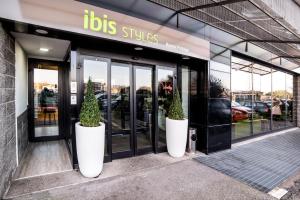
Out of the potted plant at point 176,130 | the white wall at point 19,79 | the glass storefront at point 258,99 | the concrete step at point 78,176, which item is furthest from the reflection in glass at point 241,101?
the white wall at point 19,79

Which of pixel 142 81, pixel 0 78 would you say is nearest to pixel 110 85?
pixel 142 81

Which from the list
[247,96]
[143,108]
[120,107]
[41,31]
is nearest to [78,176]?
[120,107]

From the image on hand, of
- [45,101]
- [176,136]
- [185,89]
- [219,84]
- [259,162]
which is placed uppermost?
[219,84]

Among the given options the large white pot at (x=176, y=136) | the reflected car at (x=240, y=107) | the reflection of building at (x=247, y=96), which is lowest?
the large white pot at (x=176, y=136)

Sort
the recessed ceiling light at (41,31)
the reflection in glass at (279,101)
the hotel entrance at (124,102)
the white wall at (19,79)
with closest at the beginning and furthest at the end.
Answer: the recessed ceiling light at (41,31), the white wall at (19,79), the hotel entrance at (124,102), the reflection in glass at (279,101)

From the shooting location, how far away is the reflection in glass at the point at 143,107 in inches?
181

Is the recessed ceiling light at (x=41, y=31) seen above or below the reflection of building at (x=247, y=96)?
above

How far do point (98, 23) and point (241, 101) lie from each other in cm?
541

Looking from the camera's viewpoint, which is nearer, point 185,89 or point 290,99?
point 185,89

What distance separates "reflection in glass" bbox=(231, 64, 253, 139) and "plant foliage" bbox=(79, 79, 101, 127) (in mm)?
4437

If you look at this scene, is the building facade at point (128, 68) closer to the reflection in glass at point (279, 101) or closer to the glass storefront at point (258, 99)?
the glass storefront at point (258, 99)

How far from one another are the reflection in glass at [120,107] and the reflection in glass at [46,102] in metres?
2.58

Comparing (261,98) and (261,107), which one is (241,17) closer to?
(261,98)

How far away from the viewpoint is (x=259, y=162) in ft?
14.6
